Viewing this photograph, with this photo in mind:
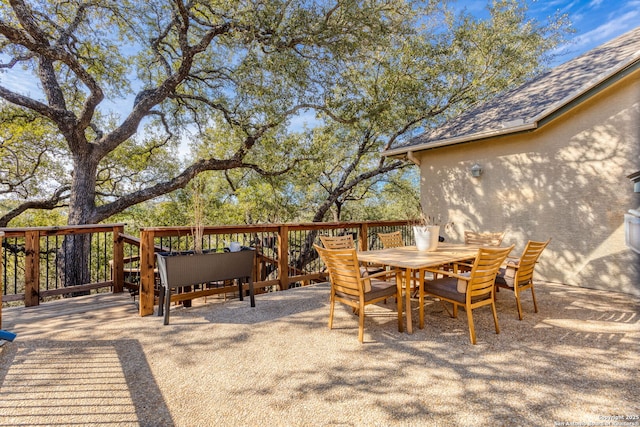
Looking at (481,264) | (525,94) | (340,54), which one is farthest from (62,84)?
(525,94)

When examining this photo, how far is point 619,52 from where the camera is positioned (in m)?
5.90

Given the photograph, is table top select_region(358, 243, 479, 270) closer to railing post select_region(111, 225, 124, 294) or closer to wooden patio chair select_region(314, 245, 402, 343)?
wooden patio chair select_region(314, 245, 402, 343)

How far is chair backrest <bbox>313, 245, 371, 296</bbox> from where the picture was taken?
3023 millimetres

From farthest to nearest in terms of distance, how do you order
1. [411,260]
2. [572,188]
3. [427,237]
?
[572,188]
[427,237]
[411,260]

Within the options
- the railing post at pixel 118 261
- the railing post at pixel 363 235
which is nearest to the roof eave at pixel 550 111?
the railing post at pixel 363 235

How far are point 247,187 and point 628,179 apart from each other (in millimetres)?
10700

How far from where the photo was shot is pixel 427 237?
4121 millimetres

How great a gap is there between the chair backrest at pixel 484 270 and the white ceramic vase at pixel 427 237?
1028mm

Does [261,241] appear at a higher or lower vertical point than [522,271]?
higher

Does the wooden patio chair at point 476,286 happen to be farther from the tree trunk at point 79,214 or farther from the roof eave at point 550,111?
the tree trunk at point 79,214

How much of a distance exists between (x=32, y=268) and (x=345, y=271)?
4.27 m

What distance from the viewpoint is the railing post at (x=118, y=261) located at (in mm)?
4871

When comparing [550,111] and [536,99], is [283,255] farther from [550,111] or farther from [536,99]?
[536,99]

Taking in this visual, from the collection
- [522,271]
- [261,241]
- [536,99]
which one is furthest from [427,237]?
[536,99]
